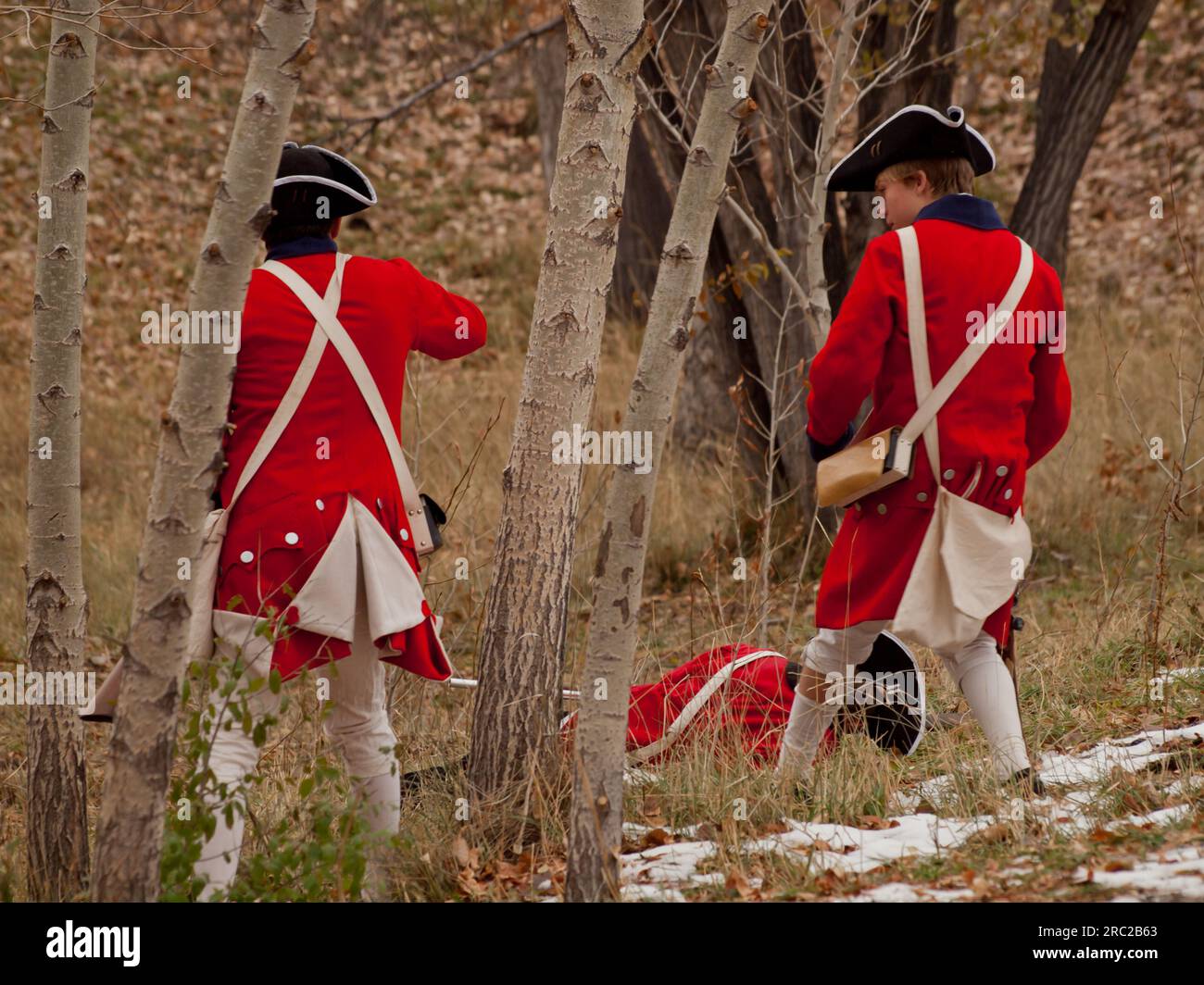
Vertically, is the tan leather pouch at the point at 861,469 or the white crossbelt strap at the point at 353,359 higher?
the white crossbelt strap at the point at 353,359

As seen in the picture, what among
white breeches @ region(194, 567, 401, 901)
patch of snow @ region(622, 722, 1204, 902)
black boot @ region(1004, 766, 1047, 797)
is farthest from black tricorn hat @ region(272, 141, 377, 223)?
black boot @ region(1004, 766, 1047, 797)

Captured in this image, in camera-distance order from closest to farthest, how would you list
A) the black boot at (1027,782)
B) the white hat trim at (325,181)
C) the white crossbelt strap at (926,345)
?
the white hat trim at (325,181), the white crossbelt strap at (926,345), the black boot at (1027,782)

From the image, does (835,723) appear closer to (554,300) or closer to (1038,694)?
(1038,694)

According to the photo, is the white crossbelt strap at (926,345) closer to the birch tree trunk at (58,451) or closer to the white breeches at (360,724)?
the white breeches at (360,724)

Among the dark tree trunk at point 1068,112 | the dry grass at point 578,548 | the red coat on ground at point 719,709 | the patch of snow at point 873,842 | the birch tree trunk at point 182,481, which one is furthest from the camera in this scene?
the dark tree trunk at point 1068,112

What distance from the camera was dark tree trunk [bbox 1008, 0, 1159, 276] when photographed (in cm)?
795

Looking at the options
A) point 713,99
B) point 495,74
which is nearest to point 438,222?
point 495,74

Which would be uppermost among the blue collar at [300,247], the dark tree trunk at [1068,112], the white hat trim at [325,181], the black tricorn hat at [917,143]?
the dark tree trunk at [1068,112]

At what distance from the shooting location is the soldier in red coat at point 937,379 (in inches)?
141

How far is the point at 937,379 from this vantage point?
3604 mm

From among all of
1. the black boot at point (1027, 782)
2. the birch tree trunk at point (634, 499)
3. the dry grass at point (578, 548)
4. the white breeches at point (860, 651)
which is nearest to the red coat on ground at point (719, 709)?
the dry grass at point (578, 548)

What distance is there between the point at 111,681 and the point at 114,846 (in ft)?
1.82

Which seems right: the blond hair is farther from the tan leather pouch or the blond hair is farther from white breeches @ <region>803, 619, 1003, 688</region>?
white breeches @ <region>803, 619, 1003, 688</region>

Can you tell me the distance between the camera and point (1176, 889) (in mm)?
2939
